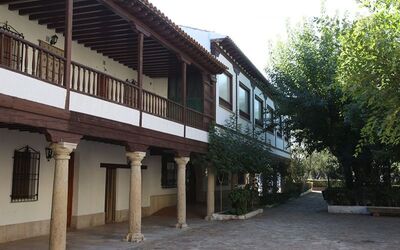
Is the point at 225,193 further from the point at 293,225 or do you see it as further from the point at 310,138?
the point at 293,225

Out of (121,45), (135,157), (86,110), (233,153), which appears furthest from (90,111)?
(233,153)

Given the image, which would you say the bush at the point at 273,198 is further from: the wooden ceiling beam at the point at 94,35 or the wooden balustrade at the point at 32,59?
the wooden balustrade at the point at 32,59

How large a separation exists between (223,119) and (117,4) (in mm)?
10084

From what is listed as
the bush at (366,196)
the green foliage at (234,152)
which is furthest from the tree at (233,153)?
the bush at (366,196)

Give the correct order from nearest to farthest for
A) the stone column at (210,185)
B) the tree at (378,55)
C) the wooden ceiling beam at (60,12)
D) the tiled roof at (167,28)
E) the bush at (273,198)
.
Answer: the tree at (378,55), the wooden ceiling beam at (60,12), the tiled roof at (167,28), the stone column at (210,185), the bush at (273,198)

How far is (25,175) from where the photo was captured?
11906 mm

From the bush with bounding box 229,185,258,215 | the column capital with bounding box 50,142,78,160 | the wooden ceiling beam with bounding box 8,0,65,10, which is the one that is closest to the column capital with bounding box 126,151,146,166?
the column capital with bounding box 50,142,78,160

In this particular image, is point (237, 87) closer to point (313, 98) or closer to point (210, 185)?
point (313, 98)

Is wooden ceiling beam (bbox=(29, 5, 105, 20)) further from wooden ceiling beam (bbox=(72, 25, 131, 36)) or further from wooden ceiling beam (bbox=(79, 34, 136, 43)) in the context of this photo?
wooden ceiling beam (bbox=(79, 34, 136, 43))

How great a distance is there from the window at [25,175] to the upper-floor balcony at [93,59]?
7.06ft

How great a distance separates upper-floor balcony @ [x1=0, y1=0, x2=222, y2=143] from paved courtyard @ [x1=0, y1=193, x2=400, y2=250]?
122 inches

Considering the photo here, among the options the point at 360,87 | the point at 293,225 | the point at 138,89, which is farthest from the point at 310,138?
the point at 360,87

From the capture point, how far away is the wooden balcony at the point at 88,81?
820 cm

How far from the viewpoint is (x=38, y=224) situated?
12.2 meters
